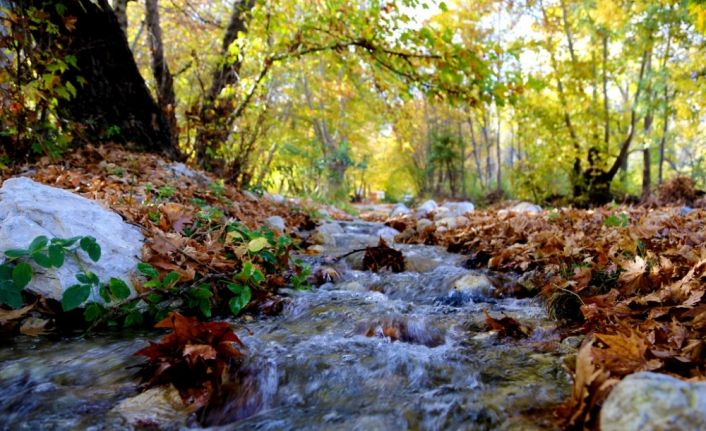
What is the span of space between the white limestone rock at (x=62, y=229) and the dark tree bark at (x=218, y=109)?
165 inches

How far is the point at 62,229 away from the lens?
2.12 m

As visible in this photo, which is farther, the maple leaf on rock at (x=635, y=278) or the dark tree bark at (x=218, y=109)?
the dark tree bark at (x=218, y=109)

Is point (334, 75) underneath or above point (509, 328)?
above

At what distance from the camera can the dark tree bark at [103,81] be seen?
4.77 metres

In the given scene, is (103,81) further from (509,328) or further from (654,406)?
(654,406)

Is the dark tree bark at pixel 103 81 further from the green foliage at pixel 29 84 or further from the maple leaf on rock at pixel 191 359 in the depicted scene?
the maple leaf on rock at pixel 191 359

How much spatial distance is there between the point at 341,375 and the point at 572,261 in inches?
75.1

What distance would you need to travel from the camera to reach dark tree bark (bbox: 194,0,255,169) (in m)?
6.40

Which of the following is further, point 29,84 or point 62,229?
point 29,84

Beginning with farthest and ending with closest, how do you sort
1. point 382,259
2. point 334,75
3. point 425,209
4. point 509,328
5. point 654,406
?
point 425,209
point 334,75
point 382,259
point 509,328
point 654,406

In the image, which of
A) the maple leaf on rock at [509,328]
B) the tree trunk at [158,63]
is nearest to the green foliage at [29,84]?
the tree trunk at [158,63]

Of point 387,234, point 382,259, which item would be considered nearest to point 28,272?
point 382,259

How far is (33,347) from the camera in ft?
5.69

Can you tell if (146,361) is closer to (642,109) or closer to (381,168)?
(642,109)
